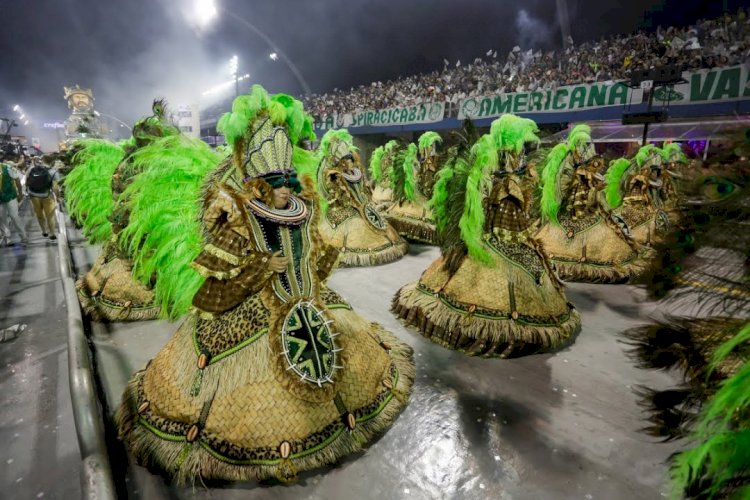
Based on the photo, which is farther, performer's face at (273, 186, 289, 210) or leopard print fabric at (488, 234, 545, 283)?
leopard print fabric at (488, 234, 545, 283)

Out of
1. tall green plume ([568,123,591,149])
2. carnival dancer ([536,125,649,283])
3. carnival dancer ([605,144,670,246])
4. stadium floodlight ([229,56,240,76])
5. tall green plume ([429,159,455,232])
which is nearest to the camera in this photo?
tall green plume ([429,159,455,232])

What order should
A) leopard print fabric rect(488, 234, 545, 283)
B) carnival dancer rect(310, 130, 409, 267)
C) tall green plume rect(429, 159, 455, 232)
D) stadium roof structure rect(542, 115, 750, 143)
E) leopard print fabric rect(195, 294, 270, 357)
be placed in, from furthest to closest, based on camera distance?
stadium roof structure rect(542, 115, 750, 143), carnival dancer rect(310, 130, 409, 267), tall green plume rect(429, 159, 455, 232), leopard print fabric rect(488, 234, 545, 283), leopard print fabric rect(195, 294, 270, 357)

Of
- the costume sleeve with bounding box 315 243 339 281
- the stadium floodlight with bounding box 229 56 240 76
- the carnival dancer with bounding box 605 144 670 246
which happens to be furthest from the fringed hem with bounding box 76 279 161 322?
the stadium floodlight with bounding box 229 56 240 76

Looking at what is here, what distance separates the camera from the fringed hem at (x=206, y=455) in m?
2.29

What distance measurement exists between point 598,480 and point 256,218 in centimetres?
261

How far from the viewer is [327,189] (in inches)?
292

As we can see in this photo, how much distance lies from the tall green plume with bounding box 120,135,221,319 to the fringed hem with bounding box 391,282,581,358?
2.36 meters

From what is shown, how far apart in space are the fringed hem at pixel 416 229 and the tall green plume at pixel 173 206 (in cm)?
624

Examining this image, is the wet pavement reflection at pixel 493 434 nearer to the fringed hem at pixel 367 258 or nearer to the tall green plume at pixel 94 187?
the tall green plume at pixel 94 187

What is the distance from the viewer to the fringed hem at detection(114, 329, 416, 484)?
2.29 metres

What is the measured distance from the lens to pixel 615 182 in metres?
7.57

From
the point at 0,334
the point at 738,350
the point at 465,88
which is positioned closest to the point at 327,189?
the point at 0,334

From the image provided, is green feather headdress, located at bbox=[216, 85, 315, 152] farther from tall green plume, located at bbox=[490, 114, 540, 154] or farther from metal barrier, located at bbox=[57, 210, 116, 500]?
tall green plume, located at bbox=[490, 114, 540, 154]

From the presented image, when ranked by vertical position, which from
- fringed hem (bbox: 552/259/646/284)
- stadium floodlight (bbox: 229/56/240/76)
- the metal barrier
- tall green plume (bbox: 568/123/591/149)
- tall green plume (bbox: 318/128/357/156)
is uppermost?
stadium floodlight (bbox: 229/56/240/76)
